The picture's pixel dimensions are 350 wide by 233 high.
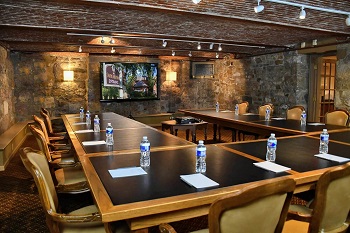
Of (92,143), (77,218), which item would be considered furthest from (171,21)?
(77,218)

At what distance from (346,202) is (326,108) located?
252 inches

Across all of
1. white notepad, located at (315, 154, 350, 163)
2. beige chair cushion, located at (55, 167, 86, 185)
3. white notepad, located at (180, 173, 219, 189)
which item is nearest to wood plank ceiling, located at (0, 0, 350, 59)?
beige chair cushion, located at (55, 167, 86, 185)

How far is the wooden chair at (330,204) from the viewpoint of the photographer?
159 centimetres

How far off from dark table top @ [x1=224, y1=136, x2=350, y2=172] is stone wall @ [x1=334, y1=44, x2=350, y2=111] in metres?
3.33

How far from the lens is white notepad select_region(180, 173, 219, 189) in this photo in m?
1.70

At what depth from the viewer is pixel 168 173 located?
1943mm

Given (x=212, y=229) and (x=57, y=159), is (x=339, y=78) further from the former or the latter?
(x=212, y=229)

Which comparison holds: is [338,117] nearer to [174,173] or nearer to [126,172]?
[174,173]

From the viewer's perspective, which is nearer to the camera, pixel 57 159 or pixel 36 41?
pixel 57 159

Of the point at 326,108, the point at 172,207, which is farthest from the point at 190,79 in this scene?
the point at 172,207

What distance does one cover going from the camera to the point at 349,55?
582cm

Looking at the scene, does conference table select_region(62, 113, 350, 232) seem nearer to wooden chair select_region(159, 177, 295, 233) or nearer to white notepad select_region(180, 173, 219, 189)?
white notepad select_region(180, 173, 219, 189)

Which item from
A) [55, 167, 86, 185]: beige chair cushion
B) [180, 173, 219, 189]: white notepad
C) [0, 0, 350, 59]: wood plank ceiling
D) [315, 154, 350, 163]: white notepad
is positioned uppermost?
[0, 0, 350, 59]: wood plank ceiling

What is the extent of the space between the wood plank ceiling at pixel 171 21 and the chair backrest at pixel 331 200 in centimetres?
251
